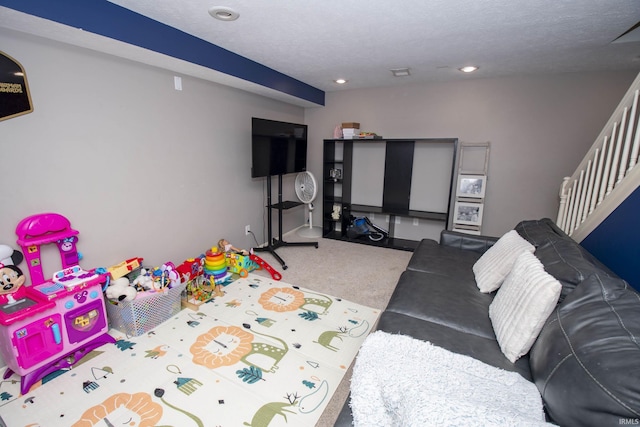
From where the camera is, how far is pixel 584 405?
0.87 metres

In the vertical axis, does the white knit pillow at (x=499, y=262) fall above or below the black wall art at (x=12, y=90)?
below

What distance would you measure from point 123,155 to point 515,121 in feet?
13.4

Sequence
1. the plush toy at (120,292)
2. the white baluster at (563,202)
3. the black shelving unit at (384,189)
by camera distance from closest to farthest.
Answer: the plush toy at (120,292), the white baluster at (563,202), the black shelving unit at (384,189)

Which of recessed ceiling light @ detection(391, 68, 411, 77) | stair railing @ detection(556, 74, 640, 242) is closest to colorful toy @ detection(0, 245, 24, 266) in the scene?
recessed ceiling light @ detection(391, 68, 411, 77)

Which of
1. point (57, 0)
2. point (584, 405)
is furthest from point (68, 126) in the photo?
point (584, 405)

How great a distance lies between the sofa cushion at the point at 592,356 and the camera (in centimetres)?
81

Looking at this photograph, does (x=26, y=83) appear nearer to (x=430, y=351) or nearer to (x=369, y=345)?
(x=369, y=345)

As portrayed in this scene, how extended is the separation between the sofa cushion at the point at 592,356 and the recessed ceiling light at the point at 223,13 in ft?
7.79

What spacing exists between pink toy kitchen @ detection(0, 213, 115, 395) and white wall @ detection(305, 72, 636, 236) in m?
3.69

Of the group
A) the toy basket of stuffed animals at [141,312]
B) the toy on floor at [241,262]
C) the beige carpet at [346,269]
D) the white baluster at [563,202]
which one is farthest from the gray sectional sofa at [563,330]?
the toy basket of stuffed animals at [141,312]

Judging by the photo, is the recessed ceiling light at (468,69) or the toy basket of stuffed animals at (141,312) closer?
the toy basket of stuffed animals at (141,312)

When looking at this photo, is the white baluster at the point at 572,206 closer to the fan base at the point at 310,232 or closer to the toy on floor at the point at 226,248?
Answer: the fan base at the point at 310,232

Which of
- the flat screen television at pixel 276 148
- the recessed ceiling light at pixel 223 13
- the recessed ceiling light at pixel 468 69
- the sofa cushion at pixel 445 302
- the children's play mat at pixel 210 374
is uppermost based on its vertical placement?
the recessed ceiling light at pixel 468 69

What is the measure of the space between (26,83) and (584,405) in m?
3.00
